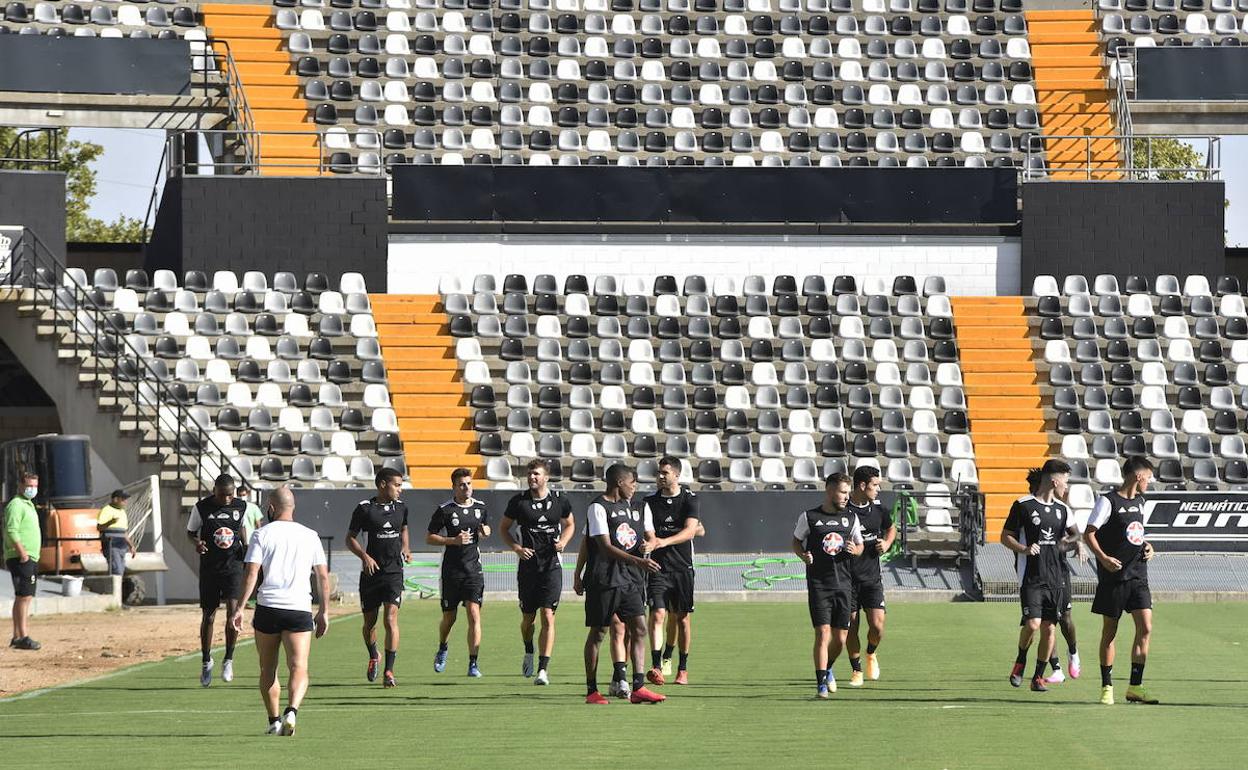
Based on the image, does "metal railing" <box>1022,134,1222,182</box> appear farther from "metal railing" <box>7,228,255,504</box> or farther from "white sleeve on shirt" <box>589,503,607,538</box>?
"white sleeve on shirt" <box>589,503,607,538</box>

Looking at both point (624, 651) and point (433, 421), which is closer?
point (624, 651)

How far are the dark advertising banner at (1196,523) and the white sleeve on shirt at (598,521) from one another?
17.3m

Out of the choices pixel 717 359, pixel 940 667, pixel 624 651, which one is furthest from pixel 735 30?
pixel 624 651

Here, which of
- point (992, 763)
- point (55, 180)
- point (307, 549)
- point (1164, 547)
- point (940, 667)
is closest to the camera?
point (992, 763)

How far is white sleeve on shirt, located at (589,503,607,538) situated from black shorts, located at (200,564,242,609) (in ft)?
13.3

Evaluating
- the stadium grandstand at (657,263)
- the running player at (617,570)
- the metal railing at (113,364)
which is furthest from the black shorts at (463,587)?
the metal railing at (113,364)

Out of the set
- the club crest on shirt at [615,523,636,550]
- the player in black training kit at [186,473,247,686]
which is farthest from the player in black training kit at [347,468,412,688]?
the club crest on shirt at [615,523,636,550]

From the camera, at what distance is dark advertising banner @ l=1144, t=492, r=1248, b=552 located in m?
30.6

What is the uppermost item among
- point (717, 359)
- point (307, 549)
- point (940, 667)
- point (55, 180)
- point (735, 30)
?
point (735, 30)

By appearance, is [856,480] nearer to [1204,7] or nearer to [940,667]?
[940,667]

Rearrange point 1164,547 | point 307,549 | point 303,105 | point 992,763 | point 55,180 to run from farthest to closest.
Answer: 1. point 303,105
2. point 55,180
3. point 1164,547
4. point 307,549
5. point 992,763

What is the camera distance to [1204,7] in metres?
42.9

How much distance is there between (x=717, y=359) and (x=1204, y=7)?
582 inches

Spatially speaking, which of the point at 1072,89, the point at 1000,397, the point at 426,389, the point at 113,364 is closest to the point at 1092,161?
the point at 1072,89
